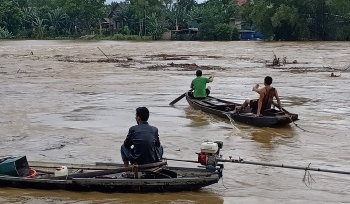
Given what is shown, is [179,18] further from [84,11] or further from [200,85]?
[200,85]

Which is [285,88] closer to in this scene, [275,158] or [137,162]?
[275,158]

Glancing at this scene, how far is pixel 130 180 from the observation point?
6.08m

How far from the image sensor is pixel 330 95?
1623 centimetres

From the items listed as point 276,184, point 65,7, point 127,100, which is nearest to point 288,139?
point 276,184

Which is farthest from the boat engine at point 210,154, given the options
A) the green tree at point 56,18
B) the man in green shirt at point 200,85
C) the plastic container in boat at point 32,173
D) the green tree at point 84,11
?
the green tree at point 56,18

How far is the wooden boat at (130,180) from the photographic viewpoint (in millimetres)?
6090

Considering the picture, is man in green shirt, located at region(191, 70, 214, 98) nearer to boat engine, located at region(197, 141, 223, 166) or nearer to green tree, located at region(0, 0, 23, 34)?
boat engine, located at region(197, 141, 223, 166)

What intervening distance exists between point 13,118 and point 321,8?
41959 millimetres

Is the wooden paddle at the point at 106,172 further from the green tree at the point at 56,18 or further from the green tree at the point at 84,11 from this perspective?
the green tree at the point at 56,18

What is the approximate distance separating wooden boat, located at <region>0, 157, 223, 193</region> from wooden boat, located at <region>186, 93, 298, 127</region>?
13.9 ft

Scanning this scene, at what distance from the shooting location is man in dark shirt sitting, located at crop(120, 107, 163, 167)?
19.7 feet

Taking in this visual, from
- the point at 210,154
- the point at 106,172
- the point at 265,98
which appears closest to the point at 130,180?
the point at 106,172

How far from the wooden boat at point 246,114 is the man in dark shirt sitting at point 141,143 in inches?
186

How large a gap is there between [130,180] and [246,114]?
520 centimetres
